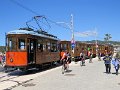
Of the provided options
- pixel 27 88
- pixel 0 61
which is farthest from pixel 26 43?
pixel 0 61

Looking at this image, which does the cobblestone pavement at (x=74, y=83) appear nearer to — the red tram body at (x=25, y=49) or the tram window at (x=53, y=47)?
the red tram body at (x=25, y=49)

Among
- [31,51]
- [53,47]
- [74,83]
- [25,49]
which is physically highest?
[53,47]

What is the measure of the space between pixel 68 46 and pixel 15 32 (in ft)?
73.5

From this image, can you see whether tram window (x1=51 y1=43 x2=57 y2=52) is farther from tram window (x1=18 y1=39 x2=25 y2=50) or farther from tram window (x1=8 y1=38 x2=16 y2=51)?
tram window (x1=8 y1=38 x2=16 y2=51)

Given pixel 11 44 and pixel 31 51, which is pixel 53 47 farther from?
pixel 11 44

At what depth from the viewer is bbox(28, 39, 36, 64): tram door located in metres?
25.0

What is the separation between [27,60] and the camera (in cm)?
2438

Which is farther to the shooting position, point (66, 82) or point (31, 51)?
point (31, 51)

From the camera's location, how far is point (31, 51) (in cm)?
2533

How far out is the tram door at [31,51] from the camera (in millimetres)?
24953

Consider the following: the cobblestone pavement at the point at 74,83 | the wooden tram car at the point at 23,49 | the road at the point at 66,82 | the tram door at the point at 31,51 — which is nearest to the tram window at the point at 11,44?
the wooden tram car at the point at 23,49

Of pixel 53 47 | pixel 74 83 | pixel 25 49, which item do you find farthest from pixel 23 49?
pixel 53 47

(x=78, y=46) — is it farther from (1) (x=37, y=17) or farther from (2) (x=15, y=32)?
(2) (x=15, y=32)

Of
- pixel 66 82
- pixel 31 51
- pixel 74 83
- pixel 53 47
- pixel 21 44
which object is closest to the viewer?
pixel 74 83
